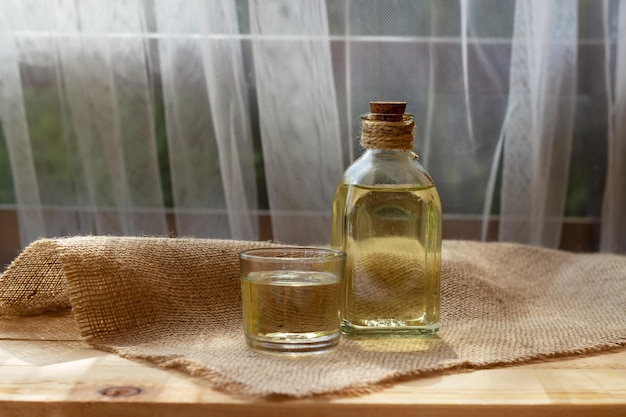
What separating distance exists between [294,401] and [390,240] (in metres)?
0.22

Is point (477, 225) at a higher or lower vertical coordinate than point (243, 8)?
lower

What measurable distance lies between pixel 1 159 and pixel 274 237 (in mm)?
461

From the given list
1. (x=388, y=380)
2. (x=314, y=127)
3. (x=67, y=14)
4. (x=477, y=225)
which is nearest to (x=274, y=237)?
(x=314, y=127)

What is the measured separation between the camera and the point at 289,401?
56cm

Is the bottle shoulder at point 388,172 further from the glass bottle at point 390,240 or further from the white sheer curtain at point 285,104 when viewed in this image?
the white sheer curtain at point 285,104

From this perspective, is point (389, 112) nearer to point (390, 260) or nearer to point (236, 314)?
point (390, 260)

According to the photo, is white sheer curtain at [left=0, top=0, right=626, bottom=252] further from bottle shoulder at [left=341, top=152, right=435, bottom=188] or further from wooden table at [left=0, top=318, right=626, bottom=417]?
wooden table at [left=0, top=318, right=626, bottom=417]

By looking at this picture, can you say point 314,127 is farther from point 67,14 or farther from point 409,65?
point 67,14

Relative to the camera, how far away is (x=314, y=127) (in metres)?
1.21

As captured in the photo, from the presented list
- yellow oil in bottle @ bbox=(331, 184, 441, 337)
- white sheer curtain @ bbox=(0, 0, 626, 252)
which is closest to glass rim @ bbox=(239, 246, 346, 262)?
yellow oil in bottle @ bbox=(331, 184, 441, 337)

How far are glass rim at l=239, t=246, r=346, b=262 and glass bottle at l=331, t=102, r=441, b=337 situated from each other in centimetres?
3

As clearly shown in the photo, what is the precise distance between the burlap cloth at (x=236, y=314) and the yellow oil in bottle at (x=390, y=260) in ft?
0.07

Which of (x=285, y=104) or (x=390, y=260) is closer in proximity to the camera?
(x=390, y=260)

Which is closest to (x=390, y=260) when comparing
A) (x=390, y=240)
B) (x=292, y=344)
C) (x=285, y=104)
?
(x=390, y=240)
